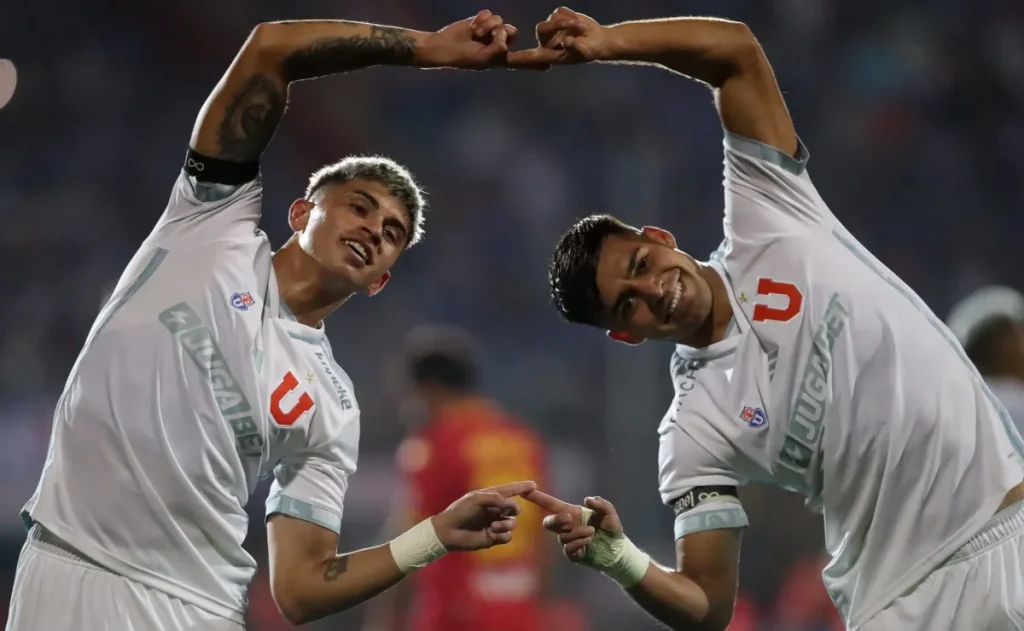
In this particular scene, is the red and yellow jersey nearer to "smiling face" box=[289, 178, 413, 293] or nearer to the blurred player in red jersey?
the blurred player in red jersey

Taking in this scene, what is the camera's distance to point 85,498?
2.85 meters

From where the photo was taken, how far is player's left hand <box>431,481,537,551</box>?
302cm

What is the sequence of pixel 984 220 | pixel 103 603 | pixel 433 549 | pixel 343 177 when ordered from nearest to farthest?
pixel 103 603 < pixel 433 549 < pixel 343 177 < pixel 984 220

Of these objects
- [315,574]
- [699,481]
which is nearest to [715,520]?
[699,481]

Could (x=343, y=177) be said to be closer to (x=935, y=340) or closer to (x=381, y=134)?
(x=935, y=340)

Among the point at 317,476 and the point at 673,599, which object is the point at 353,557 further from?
the point at 673,599

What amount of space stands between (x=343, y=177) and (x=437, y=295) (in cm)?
580

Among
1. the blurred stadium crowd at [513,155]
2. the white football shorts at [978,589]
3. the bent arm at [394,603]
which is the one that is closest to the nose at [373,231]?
the white football shorts at [978,589]

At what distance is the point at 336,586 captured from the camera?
10.3ft

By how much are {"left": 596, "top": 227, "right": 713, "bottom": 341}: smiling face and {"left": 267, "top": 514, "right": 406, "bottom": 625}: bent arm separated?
909mm

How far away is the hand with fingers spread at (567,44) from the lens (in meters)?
3.05

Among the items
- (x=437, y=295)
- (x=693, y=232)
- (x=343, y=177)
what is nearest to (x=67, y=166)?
(x=437, y=295)

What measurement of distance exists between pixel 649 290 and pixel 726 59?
637 millimetres

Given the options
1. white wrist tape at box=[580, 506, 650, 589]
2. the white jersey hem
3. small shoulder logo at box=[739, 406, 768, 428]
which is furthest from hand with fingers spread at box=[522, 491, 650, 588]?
the white jersey hem
